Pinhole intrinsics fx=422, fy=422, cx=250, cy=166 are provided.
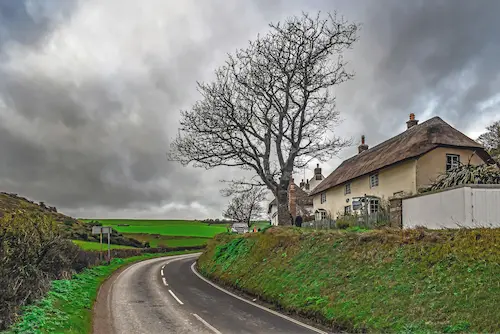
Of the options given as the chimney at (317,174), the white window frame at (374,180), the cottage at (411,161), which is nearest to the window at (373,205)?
the cottage at (411,161)

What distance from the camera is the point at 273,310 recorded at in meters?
15.3

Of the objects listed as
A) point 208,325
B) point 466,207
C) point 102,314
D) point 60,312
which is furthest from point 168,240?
point 466,207

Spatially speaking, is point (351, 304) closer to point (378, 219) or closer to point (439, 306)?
point (439, 306)

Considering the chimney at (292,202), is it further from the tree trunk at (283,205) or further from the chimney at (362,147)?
the tree trunk at (283,205)

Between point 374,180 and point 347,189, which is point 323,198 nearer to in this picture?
point 347,189

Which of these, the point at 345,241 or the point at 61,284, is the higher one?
the point at 345,241

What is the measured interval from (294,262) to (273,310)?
3208 millimetres

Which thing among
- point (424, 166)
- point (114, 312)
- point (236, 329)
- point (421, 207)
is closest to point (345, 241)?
point (421, 207)

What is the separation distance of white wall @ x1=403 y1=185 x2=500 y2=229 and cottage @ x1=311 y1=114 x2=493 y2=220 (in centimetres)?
934

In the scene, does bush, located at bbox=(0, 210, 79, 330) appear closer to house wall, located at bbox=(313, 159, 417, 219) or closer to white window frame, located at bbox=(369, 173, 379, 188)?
house wall, located at bbox=(313, 159, 417, 219)

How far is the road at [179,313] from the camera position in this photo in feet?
40.6

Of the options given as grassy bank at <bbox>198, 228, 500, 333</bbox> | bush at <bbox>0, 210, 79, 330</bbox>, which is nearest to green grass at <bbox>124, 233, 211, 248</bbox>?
bush at <bbox>0, 210, 79, 330</bbox>

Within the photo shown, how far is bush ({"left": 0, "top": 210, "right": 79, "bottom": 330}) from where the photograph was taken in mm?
10672

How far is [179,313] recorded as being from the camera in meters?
14.9
